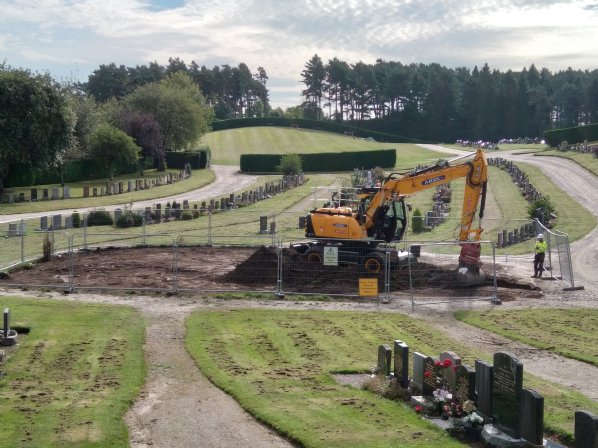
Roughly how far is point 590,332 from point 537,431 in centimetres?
1143

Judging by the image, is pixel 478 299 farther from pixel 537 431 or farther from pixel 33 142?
pixel 33 142

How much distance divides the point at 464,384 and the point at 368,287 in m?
12.6

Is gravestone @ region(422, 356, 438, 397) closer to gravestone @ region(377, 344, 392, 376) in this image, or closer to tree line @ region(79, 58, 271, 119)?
gravestone @ region(377, 344, 392, 376)

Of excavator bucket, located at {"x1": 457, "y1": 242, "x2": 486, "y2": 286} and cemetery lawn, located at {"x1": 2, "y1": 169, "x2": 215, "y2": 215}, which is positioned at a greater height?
cemetery lawn, located at {"x1": 2, "y1": 169, "x2": 215, "y2": 215}

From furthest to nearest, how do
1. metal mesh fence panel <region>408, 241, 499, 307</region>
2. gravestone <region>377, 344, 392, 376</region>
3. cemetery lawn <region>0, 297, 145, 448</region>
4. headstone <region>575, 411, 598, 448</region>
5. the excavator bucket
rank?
the excavator bucket < metal mesh fence panel <region>408, 241, 499, 307</region> < gravestone <region>377, 344, 392, 376</region> < cemetery lawn <region>0, 297, 145, 448</region> < headstone <region>575, 411, 598, 448</region>

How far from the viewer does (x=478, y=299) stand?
88.1 feet

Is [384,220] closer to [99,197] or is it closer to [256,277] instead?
[256,277]

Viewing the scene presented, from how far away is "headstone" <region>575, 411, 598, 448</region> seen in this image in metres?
10.7

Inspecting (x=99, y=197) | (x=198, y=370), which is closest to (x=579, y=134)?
(x=99, y=197)

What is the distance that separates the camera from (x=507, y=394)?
12.6m

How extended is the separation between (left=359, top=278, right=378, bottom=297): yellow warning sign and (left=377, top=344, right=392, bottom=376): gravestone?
974 centimetres

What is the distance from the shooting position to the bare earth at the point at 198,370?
13.1m

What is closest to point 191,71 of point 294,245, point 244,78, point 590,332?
point 244,78

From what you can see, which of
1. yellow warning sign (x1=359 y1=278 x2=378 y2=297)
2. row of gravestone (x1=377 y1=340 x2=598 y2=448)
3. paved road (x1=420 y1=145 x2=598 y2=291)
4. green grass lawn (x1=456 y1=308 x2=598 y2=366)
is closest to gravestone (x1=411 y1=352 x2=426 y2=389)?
row of gravestone (x1=377 y1=340 x2=598 y2=448)
